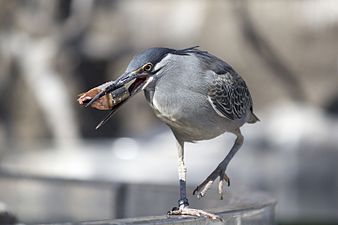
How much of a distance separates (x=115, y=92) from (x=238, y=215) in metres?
0.64

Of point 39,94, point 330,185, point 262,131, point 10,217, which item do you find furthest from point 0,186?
point 39,94

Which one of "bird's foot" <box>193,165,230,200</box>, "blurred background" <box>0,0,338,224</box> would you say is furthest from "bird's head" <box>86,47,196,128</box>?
"blurred background" <box>0,0,338,224</box>

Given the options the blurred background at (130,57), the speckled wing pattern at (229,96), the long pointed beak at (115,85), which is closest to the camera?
the long pointed beak at (115,85)

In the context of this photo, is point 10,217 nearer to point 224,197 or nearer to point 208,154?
point 224,197

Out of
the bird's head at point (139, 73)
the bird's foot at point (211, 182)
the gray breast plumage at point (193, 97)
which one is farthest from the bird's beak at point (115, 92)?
the bird's foot at point (211, 182)

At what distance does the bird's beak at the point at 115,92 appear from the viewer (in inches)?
138

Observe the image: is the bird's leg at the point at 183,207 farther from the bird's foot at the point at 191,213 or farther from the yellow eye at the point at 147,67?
the yellow eye at the point at 147,67

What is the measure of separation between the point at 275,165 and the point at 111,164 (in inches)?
86.2

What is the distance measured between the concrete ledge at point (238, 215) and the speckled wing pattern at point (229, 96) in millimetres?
361

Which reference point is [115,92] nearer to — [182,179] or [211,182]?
[182,179]

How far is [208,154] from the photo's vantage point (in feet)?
42.5

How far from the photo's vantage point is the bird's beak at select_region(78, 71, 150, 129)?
3.50m

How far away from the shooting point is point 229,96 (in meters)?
4.12

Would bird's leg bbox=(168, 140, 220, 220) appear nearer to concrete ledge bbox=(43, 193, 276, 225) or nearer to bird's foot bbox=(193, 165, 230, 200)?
concrete ledge bbox=(43, 193, 276, 225)
